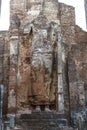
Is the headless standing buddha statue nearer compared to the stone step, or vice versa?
the stone step

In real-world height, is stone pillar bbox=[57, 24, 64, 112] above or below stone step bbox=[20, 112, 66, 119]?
above

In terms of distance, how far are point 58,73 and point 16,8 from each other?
337 cm

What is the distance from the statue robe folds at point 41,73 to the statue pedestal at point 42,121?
0.62 meters

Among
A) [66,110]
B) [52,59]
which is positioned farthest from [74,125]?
[52,59]

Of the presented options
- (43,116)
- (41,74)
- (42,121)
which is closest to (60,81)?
(41,74)

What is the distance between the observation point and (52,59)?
12.3 m

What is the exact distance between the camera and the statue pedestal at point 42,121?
10.9 m

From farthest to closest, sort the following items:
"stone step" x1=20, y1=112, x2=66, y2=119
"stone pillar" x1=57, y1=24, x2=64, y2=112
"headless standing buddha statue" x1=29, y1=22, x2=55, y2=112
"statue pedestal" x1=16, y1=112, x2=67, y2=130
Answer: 1. "headless standing buddha statue" x1=29, y1=22, x2=55, y2=112
2. "stone pillar" x1=57, y1=24, x2=64, y2=112
3. "stone step" x1=20, y1=112, x2=66, y2=119
4. "statue pedestal" x1=16, y1=112, x2=67, y2=130

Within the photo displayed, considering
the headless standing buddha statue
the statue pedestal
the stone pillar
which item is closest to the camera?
the statue pedestal

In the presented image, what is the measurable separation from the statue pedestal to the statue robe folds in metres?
0.62

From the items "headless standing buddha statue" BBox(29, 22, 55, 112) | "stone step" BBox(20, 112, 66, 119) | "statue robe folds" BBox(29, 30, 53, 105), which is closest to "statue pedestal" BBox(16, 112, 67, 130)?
"stone step" BBox(20, 112, 66, 119)

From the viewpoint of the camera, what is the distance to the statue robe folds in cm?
1194

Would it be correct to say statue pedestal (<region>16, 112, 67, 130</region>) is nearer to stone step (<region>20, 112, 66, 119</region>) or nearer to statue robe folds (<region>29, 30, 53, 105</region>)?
stone step (<region>20, 112, 66, 119</region>)

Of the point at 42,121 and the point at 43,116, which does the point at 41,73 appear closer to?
the point at 43,116
